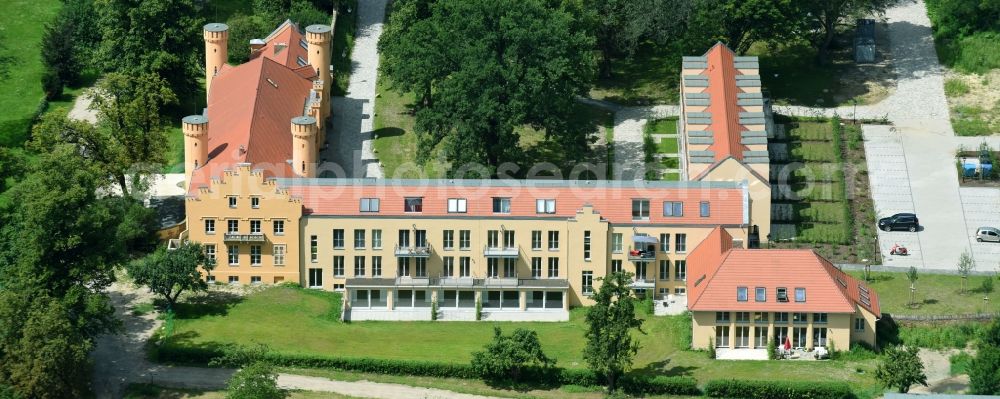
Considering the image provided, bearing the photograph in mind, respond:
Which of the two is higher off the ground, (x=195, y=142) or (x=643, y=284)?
(x=195, y=142)

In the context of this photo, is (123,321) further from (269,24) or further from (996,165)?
(996,165)

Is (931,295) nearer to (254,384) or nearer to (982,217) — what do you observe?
(982,217)

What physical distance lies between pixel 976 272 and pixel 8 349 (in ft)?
227

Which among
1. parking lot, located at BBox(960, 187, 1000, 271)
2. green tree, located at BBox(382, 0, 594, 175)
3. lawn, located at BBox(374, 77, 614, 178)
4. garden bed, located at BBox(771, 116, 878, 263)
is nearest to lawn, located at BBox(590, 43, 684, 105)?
lawn, located at BBox(374, 77, 614, 178)

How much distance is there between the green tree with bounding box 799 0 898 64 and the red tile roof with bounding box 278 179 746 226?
31.7 metres

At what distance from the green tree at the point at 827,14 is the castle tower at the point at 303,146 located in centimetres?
4482

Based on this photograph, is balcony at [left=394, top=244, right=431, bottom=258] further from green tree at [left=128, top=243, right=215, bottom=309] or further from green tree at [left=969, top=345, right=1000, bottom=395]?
green tree at [left=969, top=345, right=1000, bottom=395]

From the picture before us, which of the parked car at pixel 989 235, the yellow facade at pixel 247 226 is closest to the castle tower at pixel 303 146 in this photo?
the yellow facade at pixel 247 226

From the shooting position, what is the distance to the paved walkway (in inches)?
7224

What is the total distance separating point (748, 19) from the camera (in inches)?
7461

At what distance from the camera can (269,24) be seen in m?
198

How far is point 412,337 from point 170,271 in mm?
17360

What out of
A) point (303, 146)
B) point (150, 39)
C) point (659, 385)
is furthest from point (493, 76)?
point (659, 385)

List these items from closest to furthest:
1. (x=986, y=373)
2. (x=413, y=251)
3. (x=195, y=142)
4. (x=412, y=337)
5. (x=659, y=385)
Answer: (x=986, y=373) < (x=659, y=385) < (x=412, y=337) < (x=413, y=251) < (x=195, y=142)
